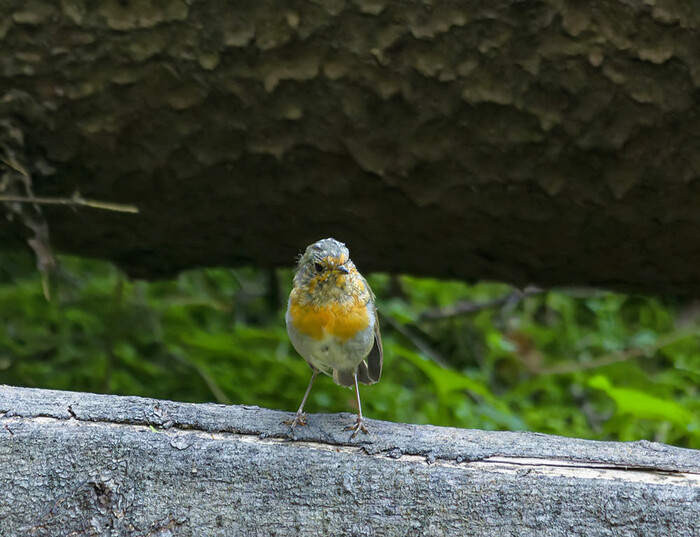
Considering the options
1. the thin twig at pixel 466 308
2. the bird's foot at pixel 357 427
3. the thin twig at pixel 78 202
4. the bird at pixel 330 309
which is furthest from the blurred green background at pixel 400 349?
the bird's foot at pixel 357 427

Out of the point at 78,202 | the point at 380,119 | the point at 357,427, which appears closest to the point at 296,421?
the point at 357,427

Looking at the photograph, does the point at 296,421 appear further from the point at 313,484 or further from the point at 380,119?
the point at 380,119

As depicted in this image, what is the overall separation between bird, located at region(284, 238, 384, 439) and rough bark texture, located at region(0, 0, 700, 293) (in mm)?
645

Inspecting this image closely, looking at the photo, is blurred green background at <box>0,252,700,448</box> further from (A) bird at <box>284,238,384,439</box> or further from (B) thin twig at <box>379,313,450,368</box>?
(A) bird at <box>284,238,384,439</box>

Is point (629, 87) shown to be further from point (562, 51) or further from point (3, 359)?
point (3, 359)

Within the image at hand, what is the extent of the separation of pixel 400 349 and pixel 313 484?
5.43ft

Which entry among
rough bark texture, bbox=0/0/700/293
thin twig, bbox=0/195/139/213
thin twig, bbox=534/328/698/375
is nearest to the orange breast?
rough bark texture, bbox=0/0/700/293

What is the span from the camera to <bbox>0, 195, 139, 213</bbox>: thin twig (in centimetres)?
295

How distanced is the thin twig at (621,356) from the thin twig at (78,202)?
2.76 metres

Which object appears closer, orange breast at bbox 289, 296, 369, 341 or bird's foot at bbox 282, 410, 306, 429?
bird's foot at bbox 282, 410, 306, 429

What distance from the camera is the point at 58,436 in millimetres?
1997

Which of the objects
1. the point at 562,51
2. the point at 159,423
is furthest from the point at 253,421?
the point at 562,51

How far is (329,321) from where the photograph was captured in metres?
2.36

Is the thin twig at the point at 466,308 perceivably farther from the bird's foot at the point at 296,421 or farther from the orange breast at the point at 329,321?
the bird's foot at the point at 296,421
